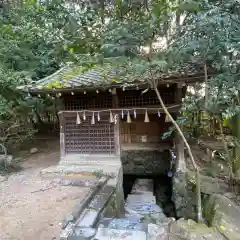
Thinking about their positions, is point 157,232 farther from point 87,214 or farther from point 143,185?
point 143,185

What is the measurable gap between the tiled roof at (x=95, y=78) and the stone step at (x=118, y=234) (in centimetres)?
329

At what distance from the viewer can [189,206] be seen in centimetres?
625

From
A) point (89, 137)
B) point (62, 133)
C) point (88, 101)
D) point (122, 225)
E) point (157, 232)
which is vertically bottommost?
point (122, 225)

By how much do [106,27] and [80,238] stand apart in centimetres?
371

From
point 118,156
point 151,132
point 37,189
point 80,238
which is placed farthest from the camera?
point 151,132

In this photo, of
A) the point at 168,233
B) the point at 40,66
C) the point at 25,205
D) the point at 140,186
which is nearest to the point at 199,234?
the point at 168,233

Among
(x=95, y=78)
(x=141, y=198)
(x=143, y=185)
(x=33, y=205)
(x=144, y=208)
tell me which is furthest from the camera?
(x=143, y=185)

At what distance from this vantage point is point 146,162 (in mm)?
10031

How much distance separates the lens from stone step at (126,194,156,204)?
6.95m

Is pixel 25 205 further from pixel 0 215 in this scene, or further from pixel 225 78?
pixel 225 78

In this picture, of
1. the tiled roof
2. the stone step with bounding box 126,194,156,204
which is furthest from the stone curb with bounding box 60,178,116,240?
the tiled roof

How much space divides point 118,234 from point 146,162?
21.0 feet

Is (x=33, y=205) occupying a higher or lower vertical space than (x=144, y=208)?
higher

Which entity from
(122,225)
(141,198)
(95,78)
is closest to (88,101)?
(95,78)
